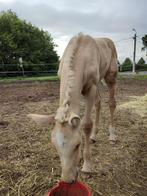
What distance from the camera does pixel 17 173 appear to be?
3.70 meters

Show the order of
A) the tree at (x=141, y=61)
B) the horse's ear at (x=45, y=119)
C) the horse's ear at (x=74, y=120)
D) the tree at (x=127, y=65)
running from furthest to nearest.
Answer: the tree at (x=141, y=61) < the tree at (x=127, y=65) < the horse's ear at (x=45, y=119) < the horse's ear at (x=74, y=120)

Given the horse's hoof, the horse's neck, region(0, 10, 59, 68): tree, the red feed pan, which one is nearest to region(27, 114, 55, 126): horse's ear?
the horse's neck

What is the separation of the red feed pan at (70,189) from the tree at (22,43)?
91.7ft

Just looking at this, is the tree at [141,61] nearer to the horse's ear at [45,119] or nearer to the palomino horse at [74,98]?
the palomino horse at [74,98]

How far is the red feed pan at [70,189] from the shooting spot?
2.85 m

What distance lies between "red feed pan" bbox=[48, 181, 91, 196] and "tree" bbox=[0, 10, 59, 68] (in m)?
28.0

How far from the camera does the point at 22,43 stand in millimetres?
34188

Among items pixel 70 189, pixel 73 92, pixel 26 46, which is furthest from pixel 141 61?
pixel 70 189

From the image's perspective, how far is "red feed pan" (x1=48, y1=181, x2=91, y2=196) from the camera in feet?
9.34

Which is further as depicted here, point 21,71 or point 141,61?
point 141,61

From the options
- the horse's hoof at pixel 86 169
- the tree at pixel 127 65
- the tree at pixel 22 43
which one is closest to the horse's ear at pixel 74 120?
the horse's hoof at pixel 86 169

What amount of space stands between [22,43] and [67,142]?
32.9 meters

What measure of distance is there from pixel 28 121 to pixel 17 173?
2.27m

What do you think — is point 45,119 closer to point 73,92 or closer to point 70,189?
point 73,92
